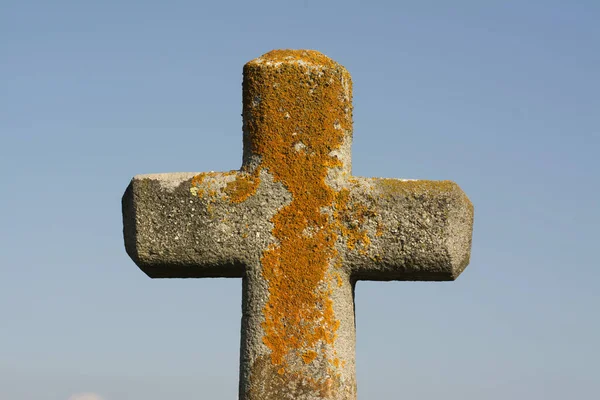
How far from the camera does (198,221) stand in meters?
6.76

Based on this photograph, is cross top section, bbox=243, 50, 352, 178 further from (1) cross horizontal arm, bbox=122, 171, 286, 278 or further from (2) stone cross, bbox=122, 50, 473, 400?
(1) cross horizontal arm, bbox=122, 171, 286, 278

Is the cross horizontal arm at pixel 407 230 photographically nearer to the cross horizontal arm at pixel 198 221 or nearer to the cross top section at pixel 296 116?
the cross top section at pixel 296 116

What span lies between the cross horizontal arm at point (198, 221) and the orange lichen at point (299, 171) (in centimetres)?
15

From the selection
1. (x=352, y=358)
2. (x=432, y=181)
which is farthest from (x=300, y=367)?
(x=432, y=181)

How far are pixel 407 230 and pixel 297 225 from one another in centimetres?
65

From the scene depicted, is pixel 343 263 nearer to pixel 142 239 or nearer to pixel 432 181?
pixel 432 181

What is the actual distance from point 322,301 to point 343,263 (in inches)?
10.3

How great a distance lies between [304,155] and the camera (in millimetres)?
6711

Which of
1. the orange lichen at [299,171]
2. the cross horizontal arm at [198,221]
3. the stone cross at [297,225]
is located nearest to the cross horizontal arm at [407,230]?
the stone cross at [297,225]

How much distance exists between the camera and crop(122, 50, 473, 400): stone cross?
21.5 ft

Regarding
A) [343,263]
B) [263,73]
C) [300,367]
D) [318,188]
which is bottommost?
[300,367]

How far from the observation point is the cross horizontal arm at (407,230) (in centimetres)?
668

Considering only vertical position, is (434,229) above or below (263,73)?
below

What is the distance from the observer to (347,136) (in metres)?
6.85
